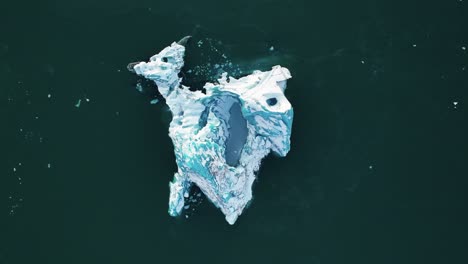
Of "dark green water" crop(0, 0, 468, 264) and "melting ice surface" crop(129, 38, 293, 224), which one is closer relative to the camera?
"melting ice surface" crop(129, 38, 293, 224)

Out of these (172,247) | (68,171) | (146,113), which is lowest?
(172,247)

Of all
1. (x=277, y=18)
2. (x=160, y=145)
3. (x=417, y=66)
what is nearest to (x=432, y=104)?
(x=417, y=66)

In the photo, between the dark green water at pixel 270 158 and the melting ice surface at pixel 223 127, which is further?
the dark green water at pixel 270 158

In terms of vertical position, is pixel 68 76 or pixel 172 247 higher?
pixel 68 76

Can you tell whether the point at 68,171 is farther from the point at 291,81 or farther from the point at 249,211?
the point at 291,81
